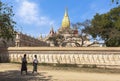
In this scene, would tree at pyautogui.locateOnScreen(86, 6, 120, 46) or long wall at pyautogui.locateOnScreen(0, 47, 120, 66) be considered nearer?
long wall at pyautogui.locateOnScreen(0, 47, 120, 66)

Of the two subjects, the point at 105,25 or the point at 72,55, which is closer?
the point at 72,55

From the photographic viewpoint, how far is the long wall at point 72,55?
4188cm

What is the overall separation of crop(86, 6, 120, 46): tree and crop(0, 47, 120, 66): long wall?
14.3 metres

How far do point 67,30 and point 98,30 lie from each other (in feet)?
29.3

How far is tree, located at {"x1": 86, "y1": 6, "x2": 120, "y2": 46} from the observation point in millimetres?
57906

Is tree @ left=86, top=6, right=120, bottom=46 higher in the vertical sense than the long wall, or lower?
higher

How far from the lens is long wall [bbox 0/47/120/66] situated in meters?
41.9

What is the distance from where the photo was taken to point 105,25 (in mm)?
60688

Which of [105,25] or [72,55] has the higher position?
[105,25]

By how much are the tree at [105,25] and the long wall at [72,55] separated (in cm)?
1434

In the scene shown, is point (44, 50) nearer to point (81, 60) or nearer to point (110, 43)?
point (81, 60)

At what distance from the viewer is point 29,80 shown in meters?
26.1

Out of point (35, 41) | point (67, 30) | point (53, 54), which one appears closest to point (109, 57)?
point (53, 54)

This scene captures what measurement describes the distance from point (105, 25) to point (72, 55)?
63.5 feet
